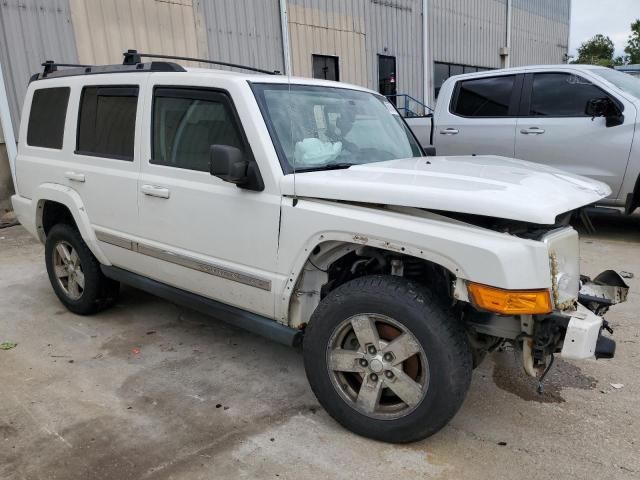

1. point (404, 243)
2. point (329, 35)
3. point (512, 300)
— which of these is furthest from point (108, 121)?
point (329, 35)

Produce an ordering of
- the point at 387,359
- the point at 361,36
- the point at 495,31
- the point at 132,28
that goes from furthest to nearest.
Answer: the point at 495,31 → the point at 361,36 → the point at 132,28 → the point at 387,359

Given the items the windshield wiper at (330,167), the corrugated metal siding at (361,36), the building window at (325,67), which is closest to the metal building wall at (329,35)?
the corrugated metal siding at (361,36)

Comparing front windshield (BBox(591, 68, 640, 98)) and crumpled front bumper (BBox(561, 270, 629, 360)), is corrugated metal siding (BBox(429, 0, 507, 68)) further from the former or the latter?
crumpled front bumper (BBox(561, 270, 629, 360))

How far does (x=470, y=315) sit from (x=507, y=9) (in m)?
20.2

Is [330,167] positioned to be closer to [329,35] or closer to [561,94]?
[561,94]

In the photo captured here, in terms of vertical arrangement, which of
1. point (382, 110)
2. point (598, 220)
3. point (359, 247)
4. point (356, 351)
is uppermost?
point (382, 110)

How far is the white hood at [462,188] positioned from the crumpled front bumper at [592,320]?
1.60ft

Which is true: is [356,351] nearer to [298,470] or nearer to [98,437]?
[298,470]

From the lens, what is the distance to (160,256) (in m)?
3.62

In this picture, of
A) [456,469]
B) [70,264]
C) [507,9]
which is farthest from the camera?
[507,9]

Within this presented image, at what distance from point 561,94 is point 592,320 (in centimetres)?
498

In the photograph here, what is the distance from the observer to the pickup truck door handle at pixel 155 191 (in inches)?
135

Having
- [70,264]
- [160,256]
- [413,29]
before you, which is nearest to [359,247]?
[160,256]

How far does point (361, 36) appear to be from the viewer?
45.5 ft
